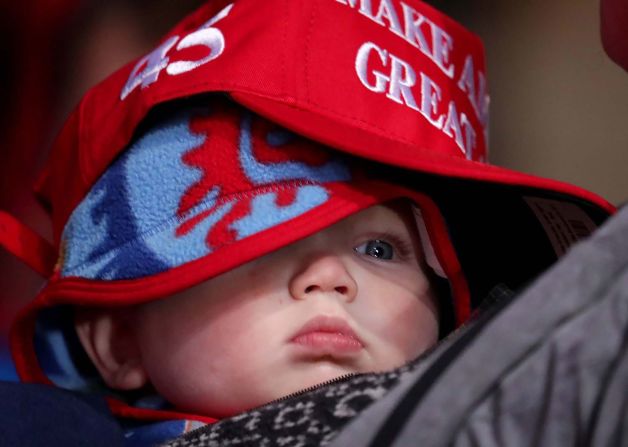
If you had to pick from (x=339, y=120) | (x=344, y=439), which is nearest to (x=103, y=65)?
(x=339, y=120)

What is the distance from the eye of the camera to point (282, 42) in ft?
2.14

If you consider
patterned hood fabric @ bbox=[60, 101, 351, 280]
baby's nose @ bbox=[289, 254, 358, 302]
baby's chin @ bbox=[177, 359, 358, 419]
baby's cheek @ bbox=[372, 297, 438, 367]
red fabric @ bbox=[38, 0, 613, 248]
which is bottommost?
baby's chin @ bbox=[177, 359, 358, 419]

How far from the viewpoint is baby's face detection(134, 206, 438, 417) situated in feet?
2.04

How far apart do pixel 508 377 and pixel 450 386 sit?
0.07 ft

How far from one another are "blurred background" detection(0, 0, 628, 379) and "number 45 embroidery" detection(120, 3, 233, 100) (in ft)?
1.02

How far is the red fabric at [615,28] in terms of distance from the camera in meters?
0.62

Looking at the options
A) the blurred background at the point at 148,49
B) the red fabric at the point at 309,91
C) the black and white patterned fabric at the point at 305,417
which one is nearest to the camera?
the black and white patterned fabric at the point at 305,417

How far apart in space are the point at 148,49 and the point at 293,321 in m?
0.50

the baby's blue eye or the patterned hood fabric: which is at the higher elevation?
the patterned hood fabric

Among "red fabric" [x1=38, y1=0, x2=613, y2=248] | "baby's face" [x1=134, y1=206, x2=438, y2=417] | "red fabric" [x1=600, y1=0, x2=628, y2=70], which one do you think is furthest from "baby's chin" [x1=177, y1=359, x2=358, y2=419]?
"red fabric" [x1=600, y1=0, x2=628, y2=70]

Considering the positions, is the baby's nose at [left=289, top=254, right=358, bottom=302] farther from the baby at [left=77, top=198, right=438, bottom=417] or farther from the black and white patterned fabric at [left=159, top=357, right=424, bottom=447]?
the black and white patterned fabric at [left=159, top=357, right=424, bottom=447]

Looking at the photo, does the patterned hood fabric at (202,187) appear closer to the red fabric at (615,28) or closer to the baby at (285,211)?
the baby at (285,211)

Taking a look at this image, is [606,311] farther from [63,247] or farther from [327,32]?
[63,247]

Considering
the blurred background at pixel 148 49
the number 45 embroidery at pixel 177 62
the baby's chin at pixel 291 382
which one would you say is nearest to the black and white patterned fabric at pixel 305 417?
the baby's chin at pixel 291 382
